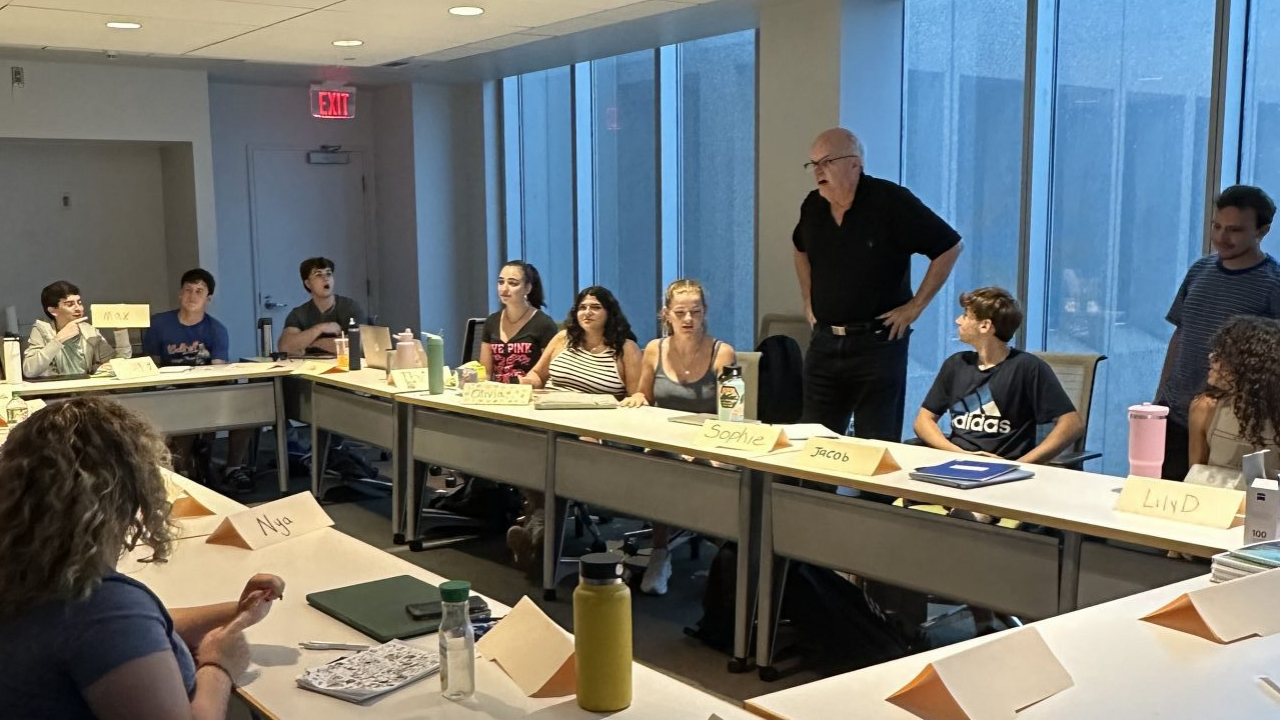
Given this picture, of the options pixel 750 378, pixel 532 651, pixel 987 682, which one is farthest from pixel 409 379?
pixel 987 682

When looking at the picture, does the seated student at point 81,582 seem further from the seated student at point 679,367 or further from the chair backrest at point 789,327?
the chair backrest at point 789,327

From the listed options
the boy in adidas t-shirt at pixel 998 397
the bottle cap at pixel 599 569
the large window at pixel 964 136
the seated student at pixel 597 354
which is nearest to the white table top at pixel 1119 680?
the bottle cap at pixel 599 569

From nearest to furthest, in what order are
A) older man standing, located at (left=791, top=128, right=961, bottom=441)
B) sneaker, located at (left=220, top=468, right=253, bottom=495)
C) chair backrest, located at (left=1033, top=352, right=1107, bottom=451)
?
chair backrest, located at (left=1033, top=352, right=1107, bottom=451) < older man standing, located at (left=791, top=128, right=961, bottom=441) < sneaker, located at (left=220, top=468, right=253, bottom=495)

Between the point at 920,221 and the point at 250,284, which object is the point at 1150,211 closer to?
the point at 920,221

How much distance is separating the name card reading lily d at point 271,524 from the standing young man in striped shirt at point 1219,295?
257 cm

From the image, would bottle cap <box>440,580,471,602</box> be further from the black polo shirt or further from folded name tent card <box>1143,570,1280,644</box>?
the black polo shirt

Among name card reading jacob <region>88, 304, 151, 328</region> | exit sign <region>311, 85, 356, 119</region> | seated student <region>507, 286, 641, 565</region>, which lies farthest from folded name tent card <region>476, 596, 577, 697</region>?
exit sign <region>311, 85, 356, 119</region>

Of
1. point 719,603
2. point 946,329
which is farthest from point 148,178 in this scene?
point 719,603

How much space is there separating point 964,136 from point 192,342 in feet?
13.0

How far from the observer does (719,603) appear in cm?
357

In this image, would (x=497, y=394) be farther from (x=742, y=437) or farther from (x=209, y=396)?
(x=209, y=396)

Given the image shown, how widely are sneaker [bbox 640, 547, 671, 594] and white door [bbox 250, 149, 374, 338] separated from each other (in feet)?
15.7

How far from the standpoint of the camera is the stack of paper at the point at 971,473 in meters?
2.82

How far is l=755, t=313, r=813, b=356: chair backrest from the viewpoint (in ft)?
18.1
